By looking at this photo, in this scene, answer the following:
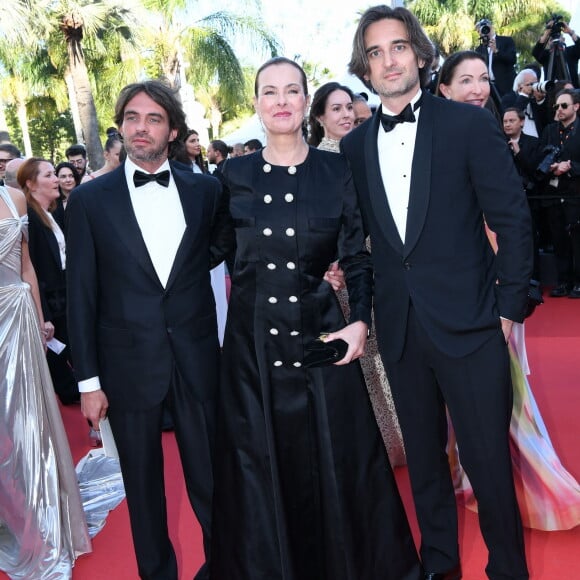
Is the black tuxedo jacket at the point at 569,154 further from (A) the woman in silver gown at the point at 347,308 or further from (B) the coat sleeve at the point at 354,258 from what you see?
(B) the coat sleeve at the point at 354,258

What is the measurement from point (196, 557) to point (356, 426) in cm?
120

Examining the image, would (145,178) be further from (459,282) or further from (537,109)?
(537,109)

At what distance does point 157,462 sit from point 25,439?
0.84 metres

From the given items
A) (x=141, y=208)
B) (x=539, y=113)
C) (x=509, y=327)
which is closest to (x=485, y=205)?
(x=509, y=327)

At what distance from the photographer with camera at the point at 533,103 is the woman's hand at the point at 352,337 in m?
6.64

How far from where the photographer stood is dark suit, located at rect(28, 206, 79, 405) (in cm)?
514

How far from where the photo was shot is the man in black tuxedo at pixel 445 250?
2.33 metres

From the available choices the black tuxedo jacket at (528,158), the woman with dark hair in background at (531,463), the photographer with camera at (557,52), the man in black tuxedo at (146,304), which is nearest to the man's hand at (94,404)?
the man in black tuxedo at (146,304)

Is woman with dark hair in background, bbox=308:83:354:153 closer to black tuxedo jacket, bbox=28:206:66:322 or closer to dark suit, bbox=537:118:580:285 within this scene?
black tuxedo jacket, bbox=28:206:66:322

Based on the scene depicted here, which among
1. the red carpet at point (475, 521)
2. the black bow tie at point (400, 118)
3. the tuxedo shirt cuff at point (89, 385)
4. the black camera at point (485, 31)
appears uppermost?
the black camera at point (485, 31)

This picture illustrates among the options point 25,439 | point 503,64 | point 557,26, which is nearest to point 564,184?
point 557,26

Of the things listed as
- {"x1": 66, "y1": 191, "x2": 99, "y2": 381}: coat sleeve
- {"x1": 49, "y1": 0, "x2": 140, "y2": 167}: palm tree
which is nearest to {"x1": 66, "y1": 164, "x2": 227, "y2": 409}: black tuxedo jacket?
{"x1": 66, "y1": 191, "x2": 99, "y2": 381}: coat sleeve

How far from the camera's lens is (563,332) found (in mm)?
6117

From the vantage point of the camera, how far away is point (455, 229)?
2.36m
